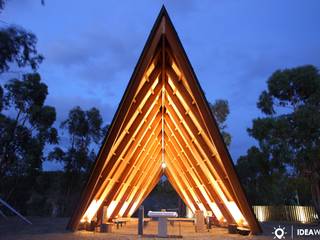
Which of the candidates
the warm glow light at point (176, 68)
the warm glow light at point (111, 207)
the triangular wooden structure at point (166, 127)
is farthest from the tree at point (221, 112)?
the warm glow light at point (176, 68)

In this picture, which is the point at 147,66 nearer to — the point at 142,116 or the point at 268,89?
the point at 142,116

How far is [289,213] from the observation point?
23.6m

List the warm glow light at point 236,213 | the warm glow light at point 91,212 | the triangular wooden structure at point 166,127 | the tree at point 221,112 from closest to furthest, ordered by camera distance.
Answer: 1. the triangular wooden structure at point 166,127
2. the warm glow light at point 236,213
3. the warm glow light at point 91,212
4. the tree at point 221,112

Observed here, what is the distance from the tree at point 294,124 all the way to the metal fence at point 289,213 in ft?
12.1

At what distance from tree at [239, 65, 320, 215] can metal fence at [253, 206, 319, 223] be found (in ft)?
12.1

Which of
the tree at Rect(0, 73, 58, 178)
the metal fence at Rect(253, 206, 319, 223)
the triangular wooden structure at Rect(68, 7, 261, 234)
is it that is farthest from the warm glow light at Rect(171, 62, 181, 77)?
the metal fence at Rect(253, 206, 319, 223)

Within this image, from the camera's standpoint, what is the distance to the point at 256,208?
83.6 feet

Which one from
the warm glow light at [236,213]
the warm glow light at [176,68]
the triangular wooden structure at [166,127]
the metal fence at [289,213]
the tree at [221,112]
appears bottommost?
the metal fence at [289,213]

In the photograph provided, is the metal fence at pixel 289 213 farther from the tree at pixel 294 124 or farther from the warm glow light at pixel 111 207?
the warm glow light at pixel 111 207

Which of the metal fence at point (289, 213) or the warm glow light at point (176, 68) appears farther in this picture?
the metal fence at point (289, 213)

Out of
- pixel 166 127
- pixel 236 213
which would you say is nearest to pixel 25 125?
pixel 166 127

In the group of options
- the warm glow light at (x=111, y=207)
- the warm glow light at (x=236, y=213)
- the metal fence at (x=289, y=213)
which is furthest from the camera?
the metal fence at (x=289, y=213)

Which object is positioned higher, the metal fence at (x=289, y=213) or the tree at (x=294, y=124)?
the tree at (x=294, y=124)

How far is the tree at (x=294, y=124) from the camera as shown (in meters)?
17.4
